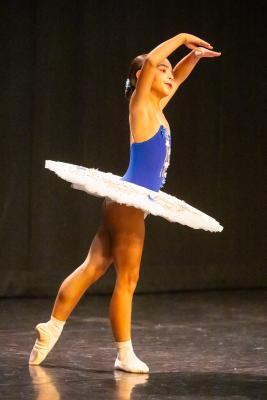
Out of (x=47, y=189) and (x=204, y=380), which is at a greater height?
(x=47, y=189)

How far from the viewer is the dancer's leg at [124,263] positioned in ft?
11.5

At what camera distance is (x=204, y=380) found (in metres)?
3.40

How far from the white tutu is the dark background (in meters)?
2.52

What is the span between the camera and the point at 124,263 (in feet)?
11.5

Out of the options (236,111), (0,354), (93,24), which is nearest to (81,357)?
(0,354)

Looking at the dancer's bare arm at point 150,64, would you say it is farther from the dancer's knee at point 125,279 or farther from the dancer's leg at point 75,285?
the dancer's knee at point 125,279

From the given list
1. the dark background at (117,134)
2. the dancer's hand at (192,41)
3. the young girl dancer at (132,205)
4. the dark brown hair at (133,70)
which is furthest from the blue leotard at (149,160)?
the dark background at (117,134)

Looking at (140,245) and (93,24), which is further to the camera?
(93,24)

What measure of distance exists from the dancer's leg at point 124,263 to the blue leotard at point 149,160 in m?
0.12

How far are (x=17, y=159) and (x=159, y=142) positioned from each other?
256 cm

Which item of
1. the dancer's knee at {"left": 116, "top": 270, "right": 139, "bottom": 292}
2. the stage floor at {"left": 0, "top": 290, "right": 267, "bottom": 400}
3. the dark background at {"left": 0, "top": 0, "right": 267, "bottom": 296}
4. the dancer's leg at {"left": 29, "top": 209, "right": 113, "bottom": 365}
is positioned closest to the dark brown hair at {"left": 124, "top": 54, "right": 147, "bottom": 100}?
the dancer's leg at {"left": 29, "top": 209, "right": 113, "bottom": 365}

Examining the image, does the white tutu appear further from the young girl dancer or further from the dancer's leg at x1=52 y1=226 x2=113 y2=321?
the dancer's leg at x1=52 y1=226 x2=113 y2=321

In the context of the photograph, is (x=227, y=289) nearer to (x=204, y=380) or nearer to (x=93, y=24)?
(x=93, y=24)

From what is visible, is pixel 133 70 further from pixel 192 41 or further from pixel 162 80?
pixel 192 41
